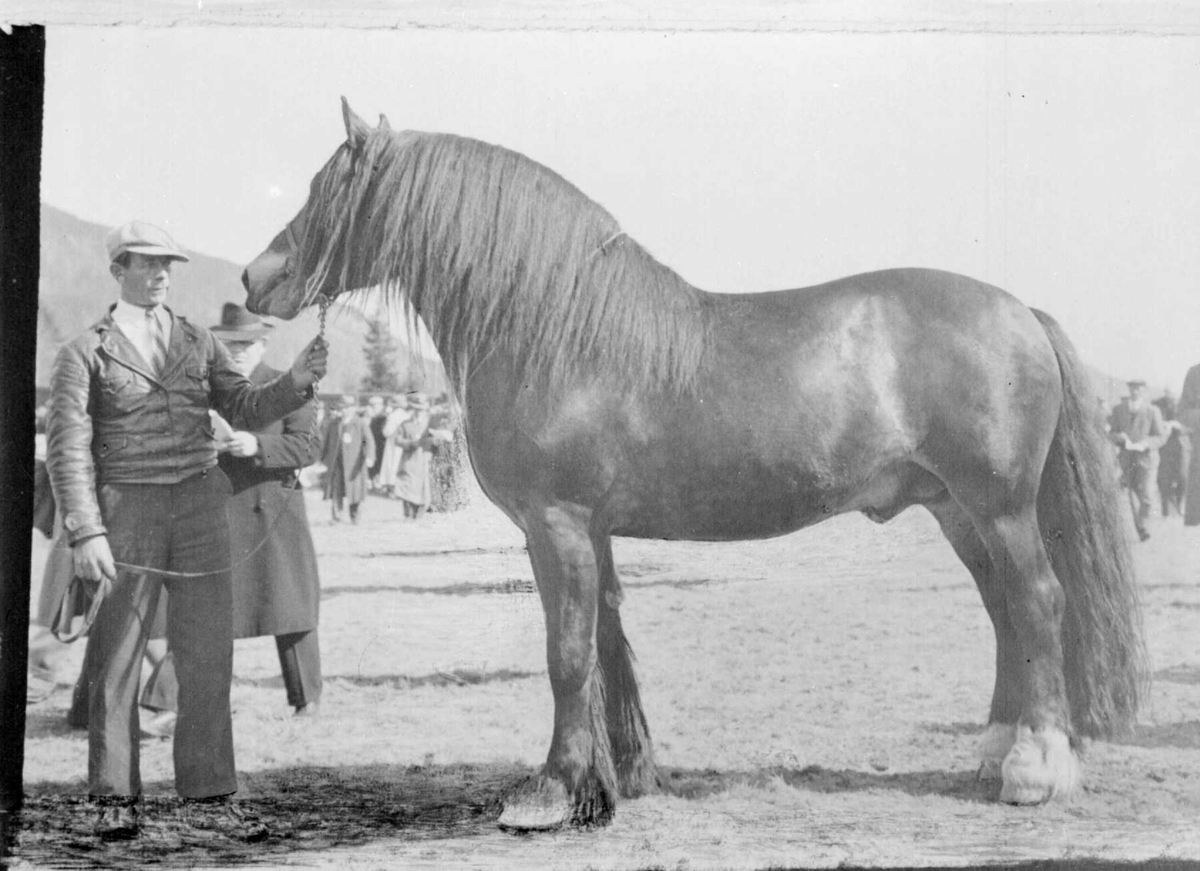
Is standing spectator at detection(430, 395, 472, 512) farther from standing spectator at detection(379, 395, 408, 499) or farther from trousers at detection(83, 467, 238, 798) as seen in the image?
trousers at detection(83, 467, 238, 798)

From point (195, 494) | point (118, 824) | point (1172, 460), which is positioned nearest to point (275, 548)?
point (195, 494)

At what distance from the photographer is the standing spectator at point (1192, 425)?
3.70 metres

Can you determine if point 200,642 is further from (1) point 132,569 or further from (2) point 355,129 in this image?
(2) point 355,129

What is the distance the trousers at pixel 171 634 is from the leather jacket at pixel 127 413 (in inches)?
2.6

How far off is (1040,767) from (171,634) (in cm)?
269

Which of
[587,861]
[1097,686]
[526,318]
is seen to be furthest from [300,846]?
[1097,686]

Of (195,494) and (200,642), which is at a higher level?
(195,494)

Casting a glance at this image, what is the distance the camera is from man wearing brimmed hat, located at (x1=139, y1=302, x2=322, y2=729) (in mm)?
3631

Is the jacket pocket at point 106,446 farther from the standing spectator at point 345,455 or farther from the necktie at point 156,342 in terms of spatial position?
the standing spectator at point 345,455

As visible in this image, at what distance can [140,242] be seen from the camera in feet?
11.9

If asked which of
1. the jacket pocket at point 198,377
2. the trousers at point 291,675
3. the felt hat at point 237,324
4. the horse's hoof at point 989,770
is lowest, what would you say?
the horse's hoof at point 989,770

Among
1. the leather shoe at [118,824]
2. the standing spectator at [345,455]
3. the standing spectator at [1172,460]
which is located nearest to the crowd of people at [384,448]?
the standing spectator at [345,455]

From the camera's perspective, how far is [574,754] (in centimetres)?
335

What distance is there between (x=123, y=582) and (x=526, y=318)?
1507 millimetres
